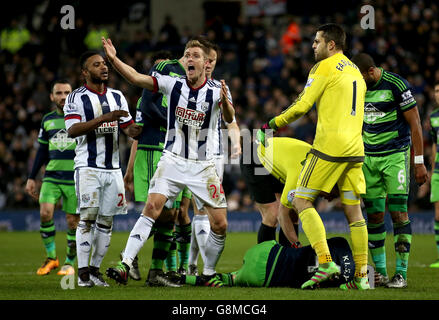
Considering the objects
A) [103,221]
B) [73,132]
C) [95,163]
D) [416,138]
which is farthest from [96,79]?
[416,138]

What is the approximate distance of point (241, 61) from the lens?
21.1 metres

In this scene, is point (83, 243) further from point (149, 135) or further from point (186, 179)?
point (149, 135)

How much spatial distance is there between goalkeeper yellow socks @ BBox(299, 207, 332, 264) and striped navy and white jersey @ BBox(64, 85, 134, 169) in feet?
6.72

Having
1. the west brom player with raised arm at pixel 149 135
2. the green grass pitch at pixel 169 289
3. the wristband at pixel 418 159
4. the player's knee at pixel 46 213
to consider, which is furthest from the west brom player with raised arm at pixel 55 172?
the wristband at pixel 418 159

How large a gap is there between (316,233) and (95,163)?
229 cm

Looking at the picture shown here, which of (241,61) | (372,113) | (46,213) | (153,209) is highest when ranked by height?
(241,61)

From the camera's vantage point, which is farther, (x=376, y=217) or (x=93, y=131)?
(x=376, y=217)

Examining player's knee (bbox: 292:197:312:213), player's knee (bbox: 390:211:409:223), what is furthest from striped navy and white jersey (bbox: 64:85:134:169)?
player's knee (bbox: 390:211:409:223)

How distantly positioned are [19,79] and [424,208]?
12.9 meters

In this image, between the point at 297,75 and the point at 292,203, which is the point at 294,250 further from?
the point at 297,75

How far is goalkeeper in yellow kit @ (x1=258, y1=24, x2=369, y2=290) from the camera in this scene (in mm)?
6586

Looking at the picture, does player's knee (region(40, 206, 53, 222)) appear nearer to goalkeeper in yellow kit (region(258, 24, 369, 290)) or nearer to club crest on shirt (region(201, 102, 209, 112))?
club crest on shirt (region(201, 102, 209, 112))

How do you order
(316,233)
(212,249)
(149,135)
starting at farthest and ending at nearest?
(149,135) < (212,249) < (316,233)
